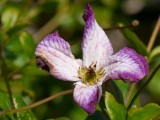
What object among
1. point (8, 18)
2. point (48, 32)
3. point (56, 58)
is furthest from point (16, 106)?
point (48, 32)

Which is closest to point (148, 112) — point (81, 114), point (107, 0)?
point (81, 114)

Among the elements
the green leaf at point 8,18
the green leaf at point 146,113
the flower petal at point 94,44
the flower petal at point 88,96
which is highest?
the flower petal at point 94,44

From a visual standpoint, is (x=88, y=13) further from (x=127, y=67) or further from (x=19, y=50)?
(x=19, y=50)

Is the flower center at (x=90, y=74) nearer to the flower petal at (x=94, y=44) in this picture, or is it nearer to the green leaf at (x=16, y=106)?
the flower petal at (x=94, y=44)

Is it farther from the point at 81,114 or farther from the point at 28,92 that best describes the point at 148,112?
the point at 81,114

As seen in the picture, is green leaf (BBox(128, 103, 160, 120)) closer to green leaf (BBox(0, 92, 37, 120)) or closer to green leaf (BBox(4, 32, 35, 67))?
green leaf (BBox(0, 92, 37, 120))

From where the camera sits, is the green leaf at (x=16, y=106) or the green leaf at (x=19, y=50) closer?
the green leaf at (x=16, y=106)

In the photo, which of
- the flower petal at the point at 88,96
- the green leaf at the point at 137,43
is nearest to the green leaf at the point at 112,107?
the flower petal at the point at 88,96
